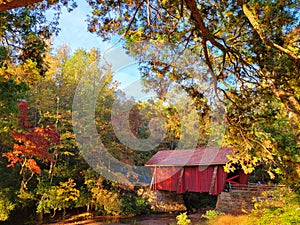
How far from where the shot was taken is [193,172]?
17.6m

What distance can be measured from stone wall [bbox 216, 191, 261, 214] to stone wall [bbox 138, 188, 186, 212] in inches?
219

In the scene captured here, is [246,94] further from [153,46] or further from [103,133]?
[103,133]

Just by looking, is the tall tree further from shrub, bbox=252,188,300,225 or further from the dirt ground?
the dirt ground

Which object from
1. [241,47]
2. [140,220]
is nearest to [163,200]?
[140,220]

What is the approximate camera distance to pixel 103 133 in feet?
59.6

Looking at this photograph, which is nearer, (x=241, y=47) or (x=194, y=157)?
(x=241, y=47)

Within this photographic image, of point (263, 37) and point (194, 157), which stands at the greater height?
point (263, 37)

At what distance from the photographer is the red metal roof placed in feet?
51.1

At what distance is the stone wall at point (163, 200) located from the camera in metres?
19.4

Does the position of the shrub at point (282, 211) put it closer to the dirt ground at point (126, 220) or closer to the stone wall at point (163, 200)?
the dirt ground at point (126, 220)

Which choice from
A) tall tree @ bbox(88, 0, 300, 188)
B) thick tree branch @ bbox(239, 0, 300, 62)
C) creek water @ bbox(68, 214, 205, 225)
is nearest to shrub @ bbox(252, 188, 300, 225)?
tall tree @ bbox(88, 0, 300, 188)

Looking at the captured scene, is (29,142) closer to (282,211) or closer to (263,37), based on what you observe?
(282,211)

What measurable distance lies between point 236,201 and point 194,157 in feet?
14.2

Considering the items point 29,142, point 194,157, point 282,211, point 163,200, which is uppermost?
point 29,142
